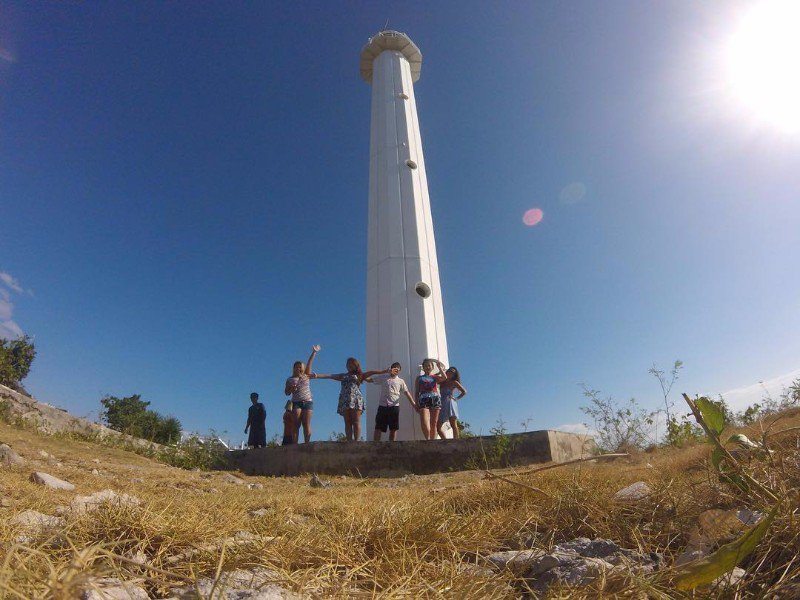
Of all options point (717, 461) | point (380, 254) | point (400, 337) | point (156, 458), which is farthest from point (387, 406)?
point (717, 461)

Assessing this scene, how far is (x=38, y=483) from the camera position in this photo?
8.68ft

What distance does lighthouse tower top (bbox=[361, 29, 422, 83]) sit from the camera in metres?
13.3

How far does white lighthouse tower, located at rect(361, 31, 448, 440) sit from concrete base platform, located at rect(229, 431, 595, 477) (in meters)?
2.65

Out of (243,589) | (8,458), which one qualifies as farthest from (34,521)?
(8,458)

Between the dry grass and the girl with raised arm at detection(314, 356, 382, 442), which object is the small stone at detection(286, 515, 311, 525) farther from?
the girl with raised arm at detection(314, 356, 382, 442)

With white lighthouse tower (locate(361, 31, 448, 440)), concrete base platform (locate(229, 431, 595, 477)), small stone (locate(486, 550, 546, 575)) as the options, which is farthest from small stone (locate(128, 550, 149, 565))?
white lighthouse tower (locate(361, 31, 448, 440))

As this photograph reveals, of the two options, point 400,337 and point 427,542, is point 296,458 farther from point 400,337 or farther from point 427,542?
point 427,542

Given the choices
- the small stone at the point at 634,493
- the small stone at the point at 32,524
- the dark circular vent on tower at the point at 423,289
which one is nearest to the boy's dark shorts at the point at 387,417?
the dark circular vent on tower at the point at 423,289

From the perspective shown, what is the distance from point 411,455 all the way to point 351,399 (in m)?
→ 1.54

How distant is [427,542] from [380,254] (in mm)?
8808

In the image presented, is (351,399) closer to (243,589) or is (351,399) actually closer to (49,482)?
(49,482)

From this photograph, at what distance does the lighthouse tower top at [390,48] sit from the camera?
13266 mm

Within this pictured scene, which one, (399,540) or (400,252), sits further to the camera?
(400,252)

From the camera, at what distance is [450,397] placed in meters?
7.59
